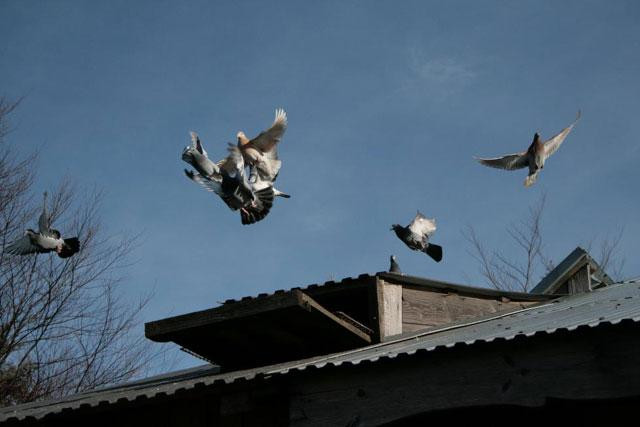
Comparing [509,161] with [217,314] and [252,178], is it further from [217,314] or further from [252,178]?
[217,314]

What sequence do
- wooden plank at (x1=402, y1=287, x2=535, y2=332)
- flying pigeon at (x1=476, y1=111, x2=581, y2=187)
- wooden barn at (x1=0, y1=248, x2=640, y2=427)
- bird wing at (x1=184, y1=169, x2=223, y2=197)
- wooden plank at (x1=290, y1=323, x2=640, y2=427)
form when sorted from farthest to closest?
flying pigeon at (x1=476, y1=111, x2=581, y2=187), bird wing at (x1=184, y1=169, x2=223, y2=197), wooden plank at (x1=402, y1=287, x2=535, y2=332), wooden barn at (x1=0, y1=248, x2=640, y2=427), wooden plank at (x1=290, y1=323, x2=640, y2=427)

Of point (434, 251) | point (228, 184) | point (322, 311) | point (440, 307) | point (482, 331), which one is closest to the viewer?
point (482, 331)

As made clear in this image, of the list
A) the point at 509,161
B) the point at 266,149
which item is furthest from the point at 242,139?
the point at 509,161

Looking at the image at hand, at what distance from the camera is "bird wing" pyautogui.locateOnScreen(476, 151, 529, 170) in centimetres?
1264

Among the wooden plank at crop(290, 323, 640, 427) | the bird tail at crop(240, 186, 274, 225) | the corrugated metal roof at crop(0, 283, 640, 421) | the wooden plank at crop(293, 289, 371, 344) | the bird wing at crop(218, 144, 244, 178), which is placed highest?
the bird wing at crop(218, 144, 244, 178)

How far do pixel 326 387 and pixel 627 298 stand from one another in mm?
2684

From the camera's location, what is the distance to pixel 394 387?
19.7 feet

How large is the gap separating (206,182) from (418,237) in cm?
359

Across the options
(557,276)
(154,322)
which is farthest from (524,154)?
(154,322)

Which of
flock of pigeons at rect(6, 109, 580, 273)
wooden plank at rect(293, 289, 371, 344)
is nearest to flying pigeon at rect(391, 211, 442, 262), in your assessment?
flock of pigeons at rect(6, 109, 580, 273)

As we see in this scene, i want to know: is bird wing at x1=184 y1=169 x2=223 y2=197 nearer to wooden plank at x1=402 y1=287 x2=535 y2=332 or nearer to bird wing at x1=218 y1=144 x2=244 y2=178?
bird wing at x1=218 y1=144 x2=244 y2=178

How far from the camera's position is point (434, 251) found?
41.4ft

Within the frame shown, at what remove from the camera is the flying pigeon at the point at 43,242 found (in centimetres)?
1131

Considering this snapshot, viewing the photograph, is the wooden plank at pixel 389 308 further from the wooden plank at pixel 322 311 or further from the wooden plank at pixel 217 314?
the wooden plank at pixel 217 314
